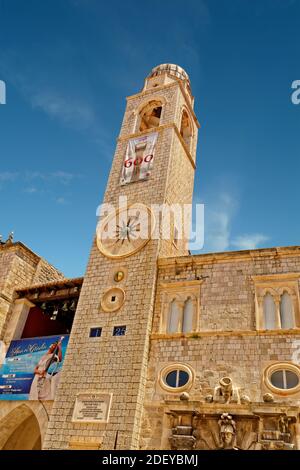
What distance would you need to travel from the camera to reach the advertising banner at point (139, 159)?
1780 centimetres

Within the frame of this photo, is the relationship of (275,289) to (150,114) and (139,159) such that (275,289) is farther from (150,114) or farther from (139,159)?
(150,114)

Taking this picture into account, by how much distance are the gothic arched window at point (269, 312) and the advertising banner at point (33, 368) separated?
7.72m

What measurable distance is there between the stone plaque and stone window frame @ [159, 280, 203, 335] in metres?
2.80

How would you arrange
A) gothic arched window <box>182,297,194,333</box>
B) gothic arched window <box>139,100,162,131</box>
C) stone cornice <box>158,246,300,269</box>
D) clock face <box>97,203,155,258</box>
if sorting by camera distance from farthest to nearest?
gothic arched window <box>139,100,162,131</box> < clock face <box>97,203,155,258</box> < stone cornice <box>158,246,300,269</box> < gothic arched window <box>182,297,194,333</box>

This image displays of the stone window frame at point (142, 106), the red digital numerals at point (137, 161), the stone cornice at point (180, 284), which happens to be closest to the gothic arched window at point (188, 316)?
the stone cornice at point (180, 284)

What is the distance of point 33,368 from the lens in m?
15.6

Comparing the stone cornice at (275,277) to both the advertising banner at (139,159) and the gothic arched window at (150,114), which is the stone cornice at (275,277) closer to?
the advertising banner at (139,159)

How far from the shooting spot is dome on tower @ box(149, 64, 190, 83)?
23797 millimetres

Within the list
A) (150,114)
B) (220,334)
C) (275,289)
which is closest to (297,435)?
(220,334)

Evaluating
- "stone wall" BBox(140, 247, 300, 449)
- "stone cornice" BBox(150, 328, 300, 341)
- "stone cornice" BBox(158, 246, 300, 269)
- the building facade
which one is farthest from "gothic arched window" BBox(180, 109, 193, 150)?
"stone cornice" BBox(150, 328, 300, 341)

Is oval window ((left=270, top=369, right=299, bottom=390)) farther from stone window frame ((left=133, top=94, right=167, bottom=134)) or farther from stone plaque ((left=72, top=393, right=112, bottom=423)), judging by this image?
stone window frame ((left=133, top=94, right=167, bottom=134))
